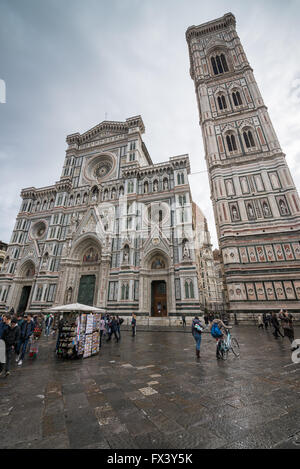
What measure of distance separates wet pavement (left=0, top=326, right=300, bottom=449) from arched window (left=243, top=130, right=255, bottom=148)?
2312 centimetres

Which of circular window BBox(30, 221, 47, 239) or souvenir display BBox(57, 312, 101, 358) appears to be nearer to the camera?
souvenir display BBox(57, 312, 101, 358)

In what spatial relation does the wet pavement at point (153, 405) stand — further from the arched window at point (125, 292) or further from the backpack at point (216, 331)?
the arched window at point (125, 292)

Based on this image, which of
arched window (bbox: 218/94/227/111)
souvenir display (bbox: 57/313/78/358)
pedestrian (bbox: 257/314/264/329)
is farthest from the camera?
arched window (bbox: 218/94/227/111)

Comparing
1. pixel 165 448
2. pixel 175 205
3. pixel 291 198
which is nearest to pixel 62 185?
pixel 175 205

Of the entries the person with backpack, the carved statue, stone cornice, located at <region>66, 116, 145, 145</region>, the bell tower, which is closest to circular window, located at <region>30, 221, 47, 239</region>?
stone cornice, located at <region>66, 116, 145, 145</region>

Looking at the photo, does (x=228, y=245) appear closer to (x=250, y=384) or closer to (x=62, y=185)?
(x=250, y=384)

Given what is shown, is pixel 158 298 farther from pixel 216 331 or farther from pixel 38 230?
pixel 38 230

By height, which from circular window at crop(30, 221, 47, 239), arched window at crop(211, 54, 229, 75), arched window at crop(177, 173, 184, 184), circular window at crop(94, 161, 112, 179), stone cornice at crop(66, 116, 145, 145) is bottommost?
circular window at crop(30, 221, 47, 239)

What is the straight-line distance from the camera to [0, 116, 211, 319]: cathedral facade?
1822 cm

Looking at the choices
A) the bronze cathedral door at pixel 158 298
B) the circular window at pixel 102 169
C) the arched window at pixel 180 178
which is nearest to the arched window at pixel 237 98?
the arched window at pixel 180 178

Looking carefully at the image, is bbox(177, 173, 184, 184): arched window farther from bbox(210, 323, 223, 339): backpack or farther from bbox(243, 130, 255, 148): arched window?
bbox(210, 323, 223, 339): backpack

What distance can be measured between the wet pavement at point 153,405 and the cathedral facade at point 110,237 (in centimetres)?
1206
